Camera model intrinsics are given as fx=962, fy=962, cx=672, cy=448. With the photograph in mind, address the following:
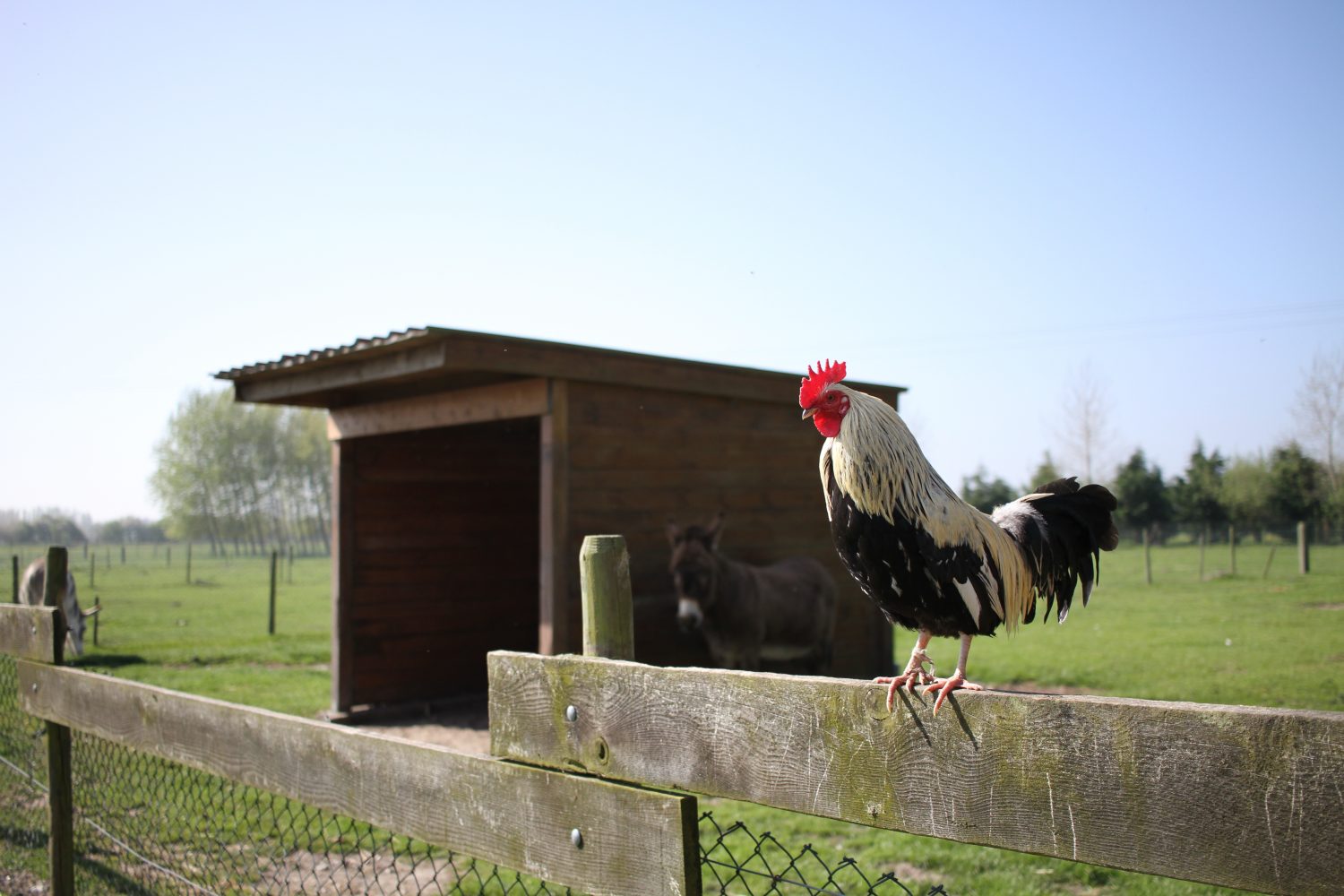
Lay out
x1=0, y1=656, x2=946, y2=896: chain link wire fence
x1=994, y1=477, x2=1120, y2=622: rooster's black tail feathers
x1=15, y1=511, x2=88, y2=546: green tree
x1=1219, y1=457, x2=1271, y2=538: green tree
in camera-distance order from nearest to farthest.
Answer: x1=994, y1=477, x2=1120, y2=622: rooster's black tail feathers < x1=0, y1=656, x2=946, y2=896: chain link wire fence < x1=1219, y1=457, x2=1271, y2=538: green tree < x1=15, y1=511, x2=88, y2=546: green tree

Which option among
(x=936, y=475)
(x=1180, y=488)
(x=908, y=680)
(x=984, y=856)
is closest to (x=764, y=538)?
(x=984, y=856)

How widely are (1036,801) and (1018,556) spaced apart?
137 centimetres

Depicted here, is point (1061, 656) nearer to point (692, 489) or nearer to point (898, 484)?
point (692, 489)

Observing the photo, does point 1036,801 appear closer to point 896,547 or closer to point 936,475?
point 896,547

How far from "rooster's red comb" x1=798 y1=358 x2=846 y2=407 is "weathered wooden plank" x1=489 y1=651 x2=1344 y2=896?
95 cm

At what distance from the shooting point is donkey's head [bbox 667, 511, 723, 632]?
293 inches

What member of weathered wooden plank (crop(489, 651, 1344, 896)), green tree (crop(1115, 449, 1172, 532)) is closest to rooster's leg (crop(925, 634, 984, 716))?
weathered wooden plank (crop(489, 651, 1344, 896))

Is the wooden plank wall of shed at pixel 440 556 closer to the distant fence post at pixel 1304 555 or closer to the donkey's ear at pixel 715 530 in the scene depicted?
the donkey's ear at pixel 715 530

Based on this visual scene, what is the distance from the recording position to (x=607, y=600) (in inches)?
76.3

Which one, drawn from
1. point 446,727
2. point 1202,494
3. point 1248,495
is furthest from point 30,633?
point 1202,494

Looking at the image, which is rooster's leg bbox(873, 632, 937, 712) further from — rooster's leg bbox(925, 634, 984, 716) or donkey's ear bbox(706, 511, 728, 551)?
donkey's ear bbox(706, 511, 728, 551)

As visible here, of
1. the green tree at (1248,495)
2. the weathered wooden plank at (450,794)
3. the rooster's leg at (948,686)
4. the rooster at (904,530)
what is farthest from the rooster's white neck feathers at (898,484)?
the green tree at (1248,495)

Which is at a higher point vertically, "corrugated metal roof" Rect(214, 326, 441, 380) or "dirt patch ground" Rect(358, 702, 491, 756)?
"corrugated metal roof" Rect(214, 326, 441, 380)

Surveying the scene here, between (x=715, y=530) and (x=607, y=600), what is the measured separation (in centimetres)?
580
